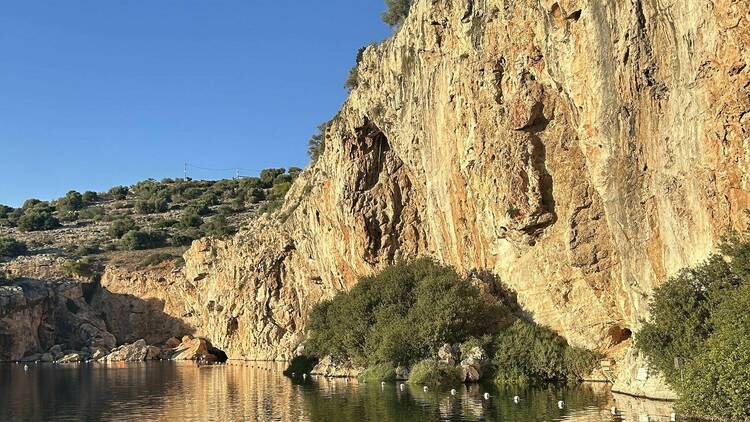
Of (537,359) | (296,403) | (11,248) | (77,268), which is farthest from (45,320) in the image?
(537,359)

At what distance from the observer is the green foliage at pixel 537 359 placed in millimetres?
38406

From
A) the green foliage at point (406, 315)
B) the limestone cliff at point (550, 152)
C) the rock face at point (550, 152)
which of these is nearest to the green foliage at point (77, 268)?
the limestone cliff at point (550, 152)

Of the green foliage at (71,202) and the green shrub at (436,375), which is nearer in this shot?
the green shrub at (436,375)

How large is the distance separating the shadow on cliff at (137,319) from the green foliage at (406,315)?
50.7 metres

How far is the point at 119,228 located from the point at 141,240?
9.56m

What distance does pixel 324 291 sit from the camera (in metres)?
70.1

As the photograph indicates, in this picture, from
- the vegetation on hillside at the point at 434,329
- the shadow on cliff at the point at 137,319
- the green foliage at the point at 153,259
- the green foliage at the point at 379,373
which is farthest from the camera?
the green foliage at the point at 153,259

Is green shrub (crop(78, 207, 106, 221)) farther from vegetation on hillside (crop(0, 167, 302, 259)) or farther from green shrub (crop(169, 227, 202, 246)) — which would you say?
green shrub (crop(169, 227, 202, 246))

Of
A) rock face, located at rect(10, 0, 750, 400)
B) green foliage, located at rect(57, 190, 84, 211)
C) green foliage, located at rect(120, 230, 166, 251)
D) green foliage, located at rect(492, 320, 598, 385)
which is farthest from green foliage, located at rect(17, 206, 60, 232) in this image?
green foliage, located at rect(492, 320, 598, 385)

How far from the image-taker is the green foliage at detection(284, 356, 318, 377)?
183 feet

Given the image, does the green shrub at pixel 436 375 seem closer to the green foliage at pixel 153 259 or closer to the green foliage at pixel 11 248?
the green foliage at pixel 153 259

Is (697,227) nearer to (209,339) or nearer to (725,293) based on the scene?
(725,293)

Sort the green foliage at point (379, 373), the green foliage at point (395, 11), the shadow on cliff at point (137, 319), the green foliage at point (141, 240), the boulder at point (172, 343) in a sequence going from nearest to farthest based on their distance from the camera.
Answer: 1. the green foliage at point (379, 373)
2. the green foliage at point (395, 11)
3. the boulder at point (172, 343)
4. the shadow on cliff at point (137, 319)
5. the green foliage at point (141, 240)

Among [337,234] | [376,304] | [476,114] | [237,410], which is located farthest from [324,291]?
[237,410]
